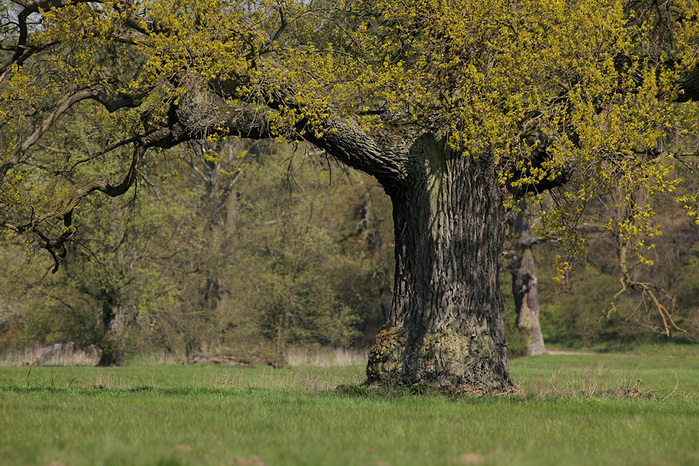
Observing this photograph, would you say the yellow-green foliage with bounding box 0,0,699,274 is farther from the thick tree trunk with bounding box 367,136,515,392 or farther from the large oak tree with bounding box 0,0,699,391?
the thick tree trunk with bounding box 367,136,515,392

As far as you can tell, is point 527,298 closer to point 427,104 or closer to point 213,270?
point 213,270

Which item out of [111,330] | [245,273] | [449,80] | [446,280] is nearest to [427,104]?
[449,80]

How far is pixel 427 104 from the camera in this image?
10828mm

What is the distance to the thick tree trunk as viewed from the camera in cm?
1059

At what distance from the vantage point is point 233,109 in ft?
36.5

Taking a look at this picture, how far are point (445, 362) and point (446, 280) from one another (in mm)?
1346

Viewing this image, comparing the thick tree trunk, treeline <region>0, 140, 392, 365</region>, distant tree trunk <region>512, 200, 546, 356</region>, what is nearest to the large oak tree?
the thick tree trunk

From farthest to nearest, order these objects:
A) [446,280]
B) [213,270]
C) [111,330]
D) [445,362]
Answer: [213,270]
[111,330]
[446,280]
[445,362]

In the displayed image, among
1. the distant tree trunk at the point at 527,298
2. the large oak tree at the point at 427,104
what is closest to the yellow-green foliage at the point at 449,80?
the large oak tree at the point at 427,104

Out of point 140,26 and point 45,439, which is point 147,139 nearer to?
point 140,26

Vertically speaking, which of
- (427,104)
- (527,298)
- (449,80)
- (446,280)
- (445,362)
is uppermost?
(449,80)

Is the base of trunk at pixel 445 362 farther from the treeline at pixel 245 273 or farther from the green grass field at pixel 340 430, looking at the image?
the treeline at pixel 245 273

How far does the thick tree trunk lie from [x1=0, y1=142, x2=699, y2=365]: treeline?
14.6 feet

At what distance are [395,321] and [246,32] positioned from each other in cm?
523
